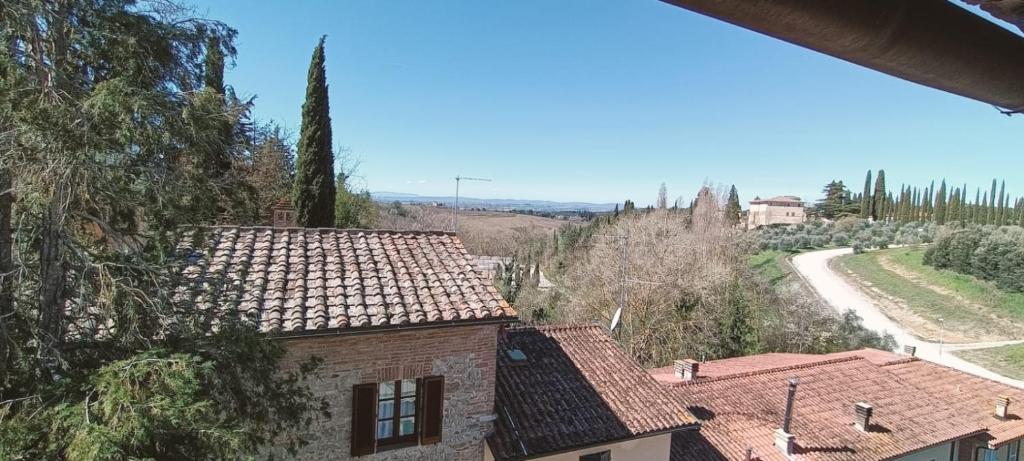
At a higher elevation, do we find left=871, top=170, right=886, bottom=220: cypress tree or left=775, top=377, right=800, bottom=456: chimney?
left=871, top=170, right=886, bottom=220: cypress tree

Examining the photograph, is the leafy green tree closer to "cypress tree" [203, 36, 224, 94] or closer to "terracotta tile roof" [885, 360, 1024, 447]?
"cypress tree" [203, 36, 224, 94]

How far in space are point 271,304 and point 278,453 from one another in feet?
6.09

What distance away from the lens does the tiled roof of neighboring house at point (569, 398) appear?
827 cm

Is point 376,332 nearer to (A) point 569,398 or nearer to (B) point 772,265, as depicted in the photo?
(A) point 569,398

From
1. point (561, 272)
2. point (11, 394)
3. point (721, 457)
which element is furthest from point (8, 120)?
point (561, 272)

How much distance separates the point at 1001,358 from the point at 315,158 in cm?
3094

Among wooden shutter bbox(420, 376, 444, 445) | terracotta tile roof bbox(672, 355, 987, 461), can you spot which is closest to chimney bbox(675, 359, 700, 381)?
terracotta tile roof bbox(672, 355, 987, 461)

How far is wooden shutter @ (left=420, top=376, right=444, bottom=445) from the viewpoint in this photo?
7361mm

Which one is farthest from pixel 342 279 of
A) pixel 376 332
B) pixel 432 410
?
pixel 432 410

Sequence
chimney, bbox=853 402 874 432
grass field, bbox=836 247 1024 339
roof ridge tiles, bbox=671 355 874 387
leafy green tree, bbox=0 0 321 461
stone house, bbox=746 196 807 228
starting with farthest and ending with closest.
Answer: stone house, bbox=746 196 807 228 < grass field, bbox=836 247 1024 339 < roof ridge tiles, bbox=671 355 874 387 < chimney, bbox=853 402 874 432 < leafy green tree, bbox=0 0 321 461

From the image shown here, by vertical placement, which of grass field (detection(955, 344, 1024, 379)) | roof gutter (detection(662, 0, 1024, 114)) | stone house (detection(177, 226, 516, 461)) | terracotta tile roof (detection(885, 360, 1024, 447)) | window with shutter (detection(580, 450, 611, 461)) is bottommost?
grass field (detection(955, 344, 1024, 379))

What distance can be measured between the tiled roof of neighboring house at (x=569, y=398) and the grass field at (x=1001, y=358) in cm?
2261

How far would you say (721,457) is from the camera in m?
11.3

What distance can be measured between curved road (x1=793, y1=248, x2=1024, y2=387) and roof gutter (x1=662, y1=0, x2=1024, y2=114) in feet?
88.0
